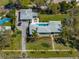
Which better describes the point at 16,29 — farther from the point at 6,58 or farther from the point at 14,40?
the point at 6,58

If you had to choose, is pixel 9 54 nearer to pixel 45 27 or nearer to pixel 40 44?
pixel 40 44

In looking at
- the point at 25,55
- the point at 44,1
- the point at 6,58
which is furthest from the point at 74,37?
the point at 44,1

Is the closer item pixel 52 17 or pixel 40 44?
pixel 40 44

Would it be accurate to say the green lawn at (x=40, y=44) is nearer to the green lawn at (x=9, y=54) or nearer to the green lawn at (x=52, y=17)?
the green lawn at (x=9, y=54)

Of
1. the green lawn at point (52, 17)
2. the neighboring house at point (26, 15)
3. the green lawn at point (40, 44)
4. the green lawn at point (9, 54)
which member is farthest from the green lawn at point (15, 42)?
the green lawn at point (52, 17)

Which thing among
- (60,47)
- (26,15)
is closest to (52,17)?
(26,15)

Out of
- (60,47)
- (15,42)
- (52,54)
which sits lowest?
(52,54)

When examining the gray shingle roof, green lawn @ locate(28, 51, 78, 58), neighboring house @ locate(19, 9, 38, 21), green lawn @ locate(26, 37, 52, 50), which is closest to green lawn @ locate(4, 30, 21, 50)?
green lawn @ locate(26, 37, 52, 50)

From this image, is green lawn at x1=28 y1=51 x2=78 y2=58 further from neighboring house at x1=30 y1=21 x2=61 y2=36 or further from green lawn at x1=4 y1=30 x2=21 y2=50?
neighboring house at x1=30 y1=21 x2=61 y2=36
